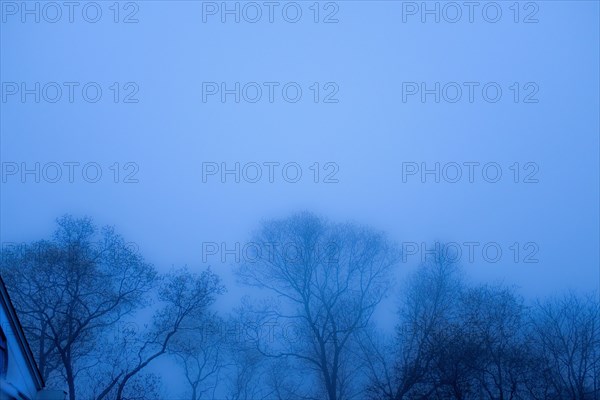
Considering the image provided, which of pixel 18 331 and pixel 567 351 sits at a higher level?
pixel 567 351

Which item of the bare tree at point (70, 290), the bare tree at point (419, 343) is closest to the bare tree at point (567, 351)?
the bare tree at point (419, 343)

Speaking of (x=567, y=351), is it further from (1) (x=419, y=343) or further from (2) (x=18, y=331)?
(2) (x=18, y=331)

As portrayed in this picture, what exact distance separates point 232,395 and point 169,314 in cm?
331

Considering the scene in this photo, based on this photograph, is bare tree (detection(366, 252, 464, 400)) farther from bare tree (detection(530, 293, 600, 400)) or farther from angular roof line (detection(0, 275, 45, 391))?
angular roof line (detection(0, 275, 45, 391))

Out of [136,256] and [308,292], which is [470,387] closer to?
[308,292]

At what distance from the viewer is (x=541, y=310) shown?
19812 mm

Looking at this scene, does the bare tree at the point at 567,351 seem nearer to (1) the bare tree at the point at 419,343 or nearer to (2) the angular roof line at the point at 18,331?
(1) the bare tree at the point at 419,343

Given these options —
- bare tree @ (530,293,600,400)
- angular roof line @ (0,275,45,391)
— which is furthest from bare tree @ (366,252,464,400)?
angular roof line @ (0,275,45,391)

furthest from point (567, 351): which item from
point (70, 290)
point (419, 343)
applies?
point (70, 290)

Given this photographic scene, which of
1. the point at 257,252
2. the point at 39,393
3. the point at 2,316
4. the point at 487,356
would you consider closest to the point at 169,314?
the point at 257,252

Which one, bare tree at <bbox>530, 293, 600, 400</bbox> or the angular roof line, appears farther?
bare tree at <bbox>530, 293, 600, 400</bbox>

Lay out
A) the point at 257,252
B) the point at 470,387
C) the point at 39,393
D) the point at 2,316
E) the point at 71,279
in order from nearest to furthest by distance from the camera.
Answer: the point at 2,316, the point at 39,393, the point at 470,387, the point at 71,279, the point at 257,252

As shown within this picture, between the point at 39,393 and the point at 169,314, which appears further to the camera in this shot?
the point at 169,314

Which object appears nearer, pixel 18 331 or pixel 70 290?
pixel 18 331
